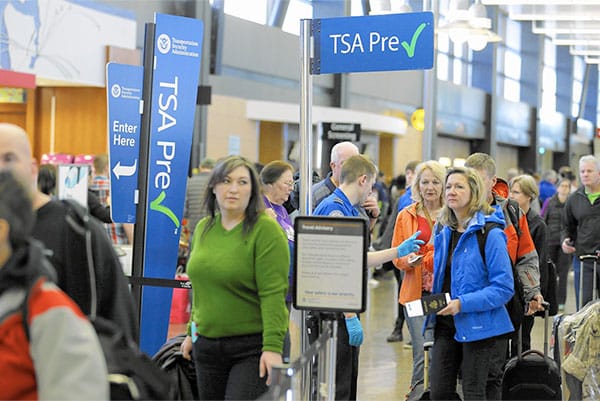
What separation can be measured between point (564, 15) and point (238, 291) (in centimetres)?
1511

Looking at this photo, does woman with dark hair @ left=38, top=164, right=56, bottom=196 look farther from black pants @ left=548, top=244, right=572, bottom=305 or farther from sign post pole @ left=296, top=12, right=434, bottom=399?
black pants @ left=548, top=244, right=572, bottom=305

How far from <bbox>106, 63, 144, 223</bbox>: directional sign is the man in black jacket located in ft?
16.4

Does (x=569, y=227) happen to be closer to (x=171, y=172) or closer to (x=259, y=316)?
(x=171, y=172)

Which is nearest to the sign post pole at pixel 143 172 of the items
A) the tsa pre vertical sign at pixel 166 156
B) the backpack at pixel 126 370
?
the tsa pre vertical sign at pixel 166 156

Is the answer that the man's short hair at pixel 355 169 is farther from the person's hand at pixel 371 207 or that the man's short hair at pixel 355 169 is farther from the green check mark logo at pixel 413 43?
the green check mark logo at pixel 413 43

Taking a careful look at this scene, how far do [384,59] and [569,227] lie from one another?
5.81 m

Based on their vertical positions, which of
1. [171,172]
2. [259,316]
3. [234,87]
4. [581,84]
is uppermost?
[581,84]

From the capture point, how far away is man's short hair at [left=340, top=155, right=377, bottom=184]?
18.9 feet

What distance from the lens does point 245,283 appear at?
4.15 m

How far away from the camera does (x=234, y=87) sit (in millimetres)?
19734

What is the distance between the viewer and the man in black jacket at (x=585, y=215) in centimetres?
1004

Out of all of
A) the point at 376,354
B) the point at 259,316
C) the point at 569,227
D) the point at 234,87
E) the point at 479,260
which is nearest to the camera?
the point at 259,316

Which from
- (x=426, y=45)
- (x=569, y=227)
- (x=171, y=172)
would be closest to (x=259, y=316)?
(x=426, y=45)

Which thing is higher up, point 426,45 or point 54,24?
point 54,24
